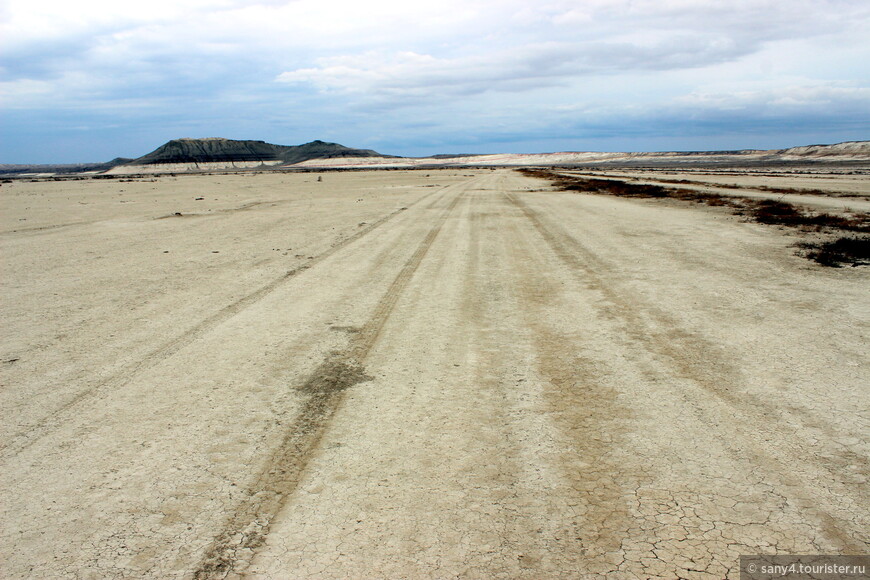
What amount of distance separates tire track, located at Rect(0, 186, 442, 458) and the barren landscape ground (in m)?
0.03

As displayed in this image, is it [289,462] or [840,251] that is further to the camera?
[840,251]

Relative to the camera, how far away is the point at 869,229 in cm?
1284

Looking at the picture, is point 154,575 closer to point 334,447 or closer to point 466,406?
point 334,447

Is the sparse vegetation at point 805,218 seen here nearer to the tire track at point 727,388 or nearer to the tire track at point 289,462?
the tire track at point 727,388

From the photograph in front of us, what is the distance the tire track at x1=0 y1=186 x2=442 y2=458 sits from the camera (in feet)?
12.5

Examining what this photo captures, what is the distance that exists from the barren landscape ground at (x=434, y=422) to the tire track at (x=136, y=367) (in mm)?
26

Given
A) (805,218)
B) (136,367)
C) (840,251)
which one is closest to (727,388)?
(136,367)

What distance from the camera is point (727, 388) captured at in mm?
4355

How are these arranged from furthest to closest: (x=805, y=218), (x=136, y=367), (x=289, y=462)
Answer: (x=805, y=218) → (x=136, y=367) → (x=289, y=462)

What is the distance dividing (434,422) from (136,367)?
3058 mm

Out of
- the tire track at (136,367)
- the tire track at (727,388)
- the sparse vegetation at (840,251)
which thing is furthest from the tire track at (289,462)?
the sparse vegetation at (840,251)

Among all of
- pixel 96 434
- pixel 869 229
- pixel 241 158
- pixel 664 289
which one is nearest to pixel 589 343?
pixel 664 289

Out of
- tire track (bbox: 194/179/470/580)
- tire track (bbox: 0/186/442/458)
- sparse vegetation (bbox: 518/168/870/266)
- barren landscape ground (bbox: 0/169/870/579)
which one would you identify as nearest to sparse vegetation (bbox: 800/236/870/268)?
sparse vegetation (bbox: 518/168/870/266)

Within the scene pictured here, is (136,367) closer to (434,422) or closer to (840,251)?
(434,422)
